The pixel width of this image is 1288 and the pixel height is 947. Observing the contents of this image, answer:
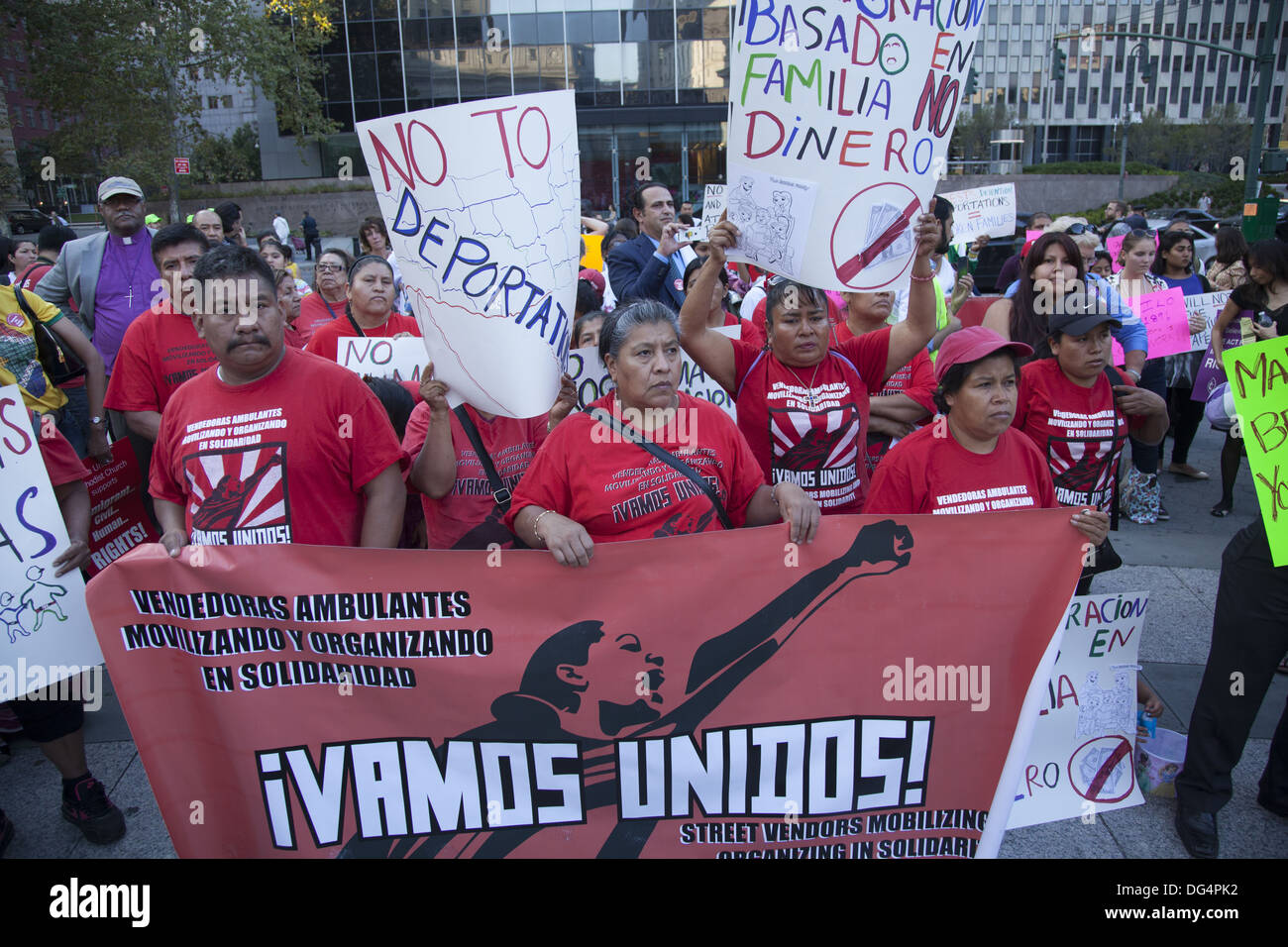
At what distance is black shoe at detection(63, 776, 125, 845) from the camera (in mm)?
3258

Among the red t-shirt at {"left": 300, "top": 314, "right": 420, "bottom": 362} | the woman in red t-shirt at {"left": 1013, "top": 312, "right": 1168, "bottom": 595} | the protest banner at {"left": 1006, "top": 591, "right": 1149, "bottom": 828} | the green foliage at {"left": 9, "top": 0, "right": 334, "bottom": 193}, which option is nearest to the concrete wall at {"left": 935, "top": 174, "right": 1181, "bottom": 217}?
the green foliage at {"left": 9, "top": 0, "right": 334, "bottom": 193}

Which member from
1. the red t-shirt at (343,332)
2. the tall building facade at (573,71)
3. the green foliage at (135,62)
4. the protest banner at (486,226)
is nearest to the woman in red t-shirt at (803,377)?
the protest banner at (486,226)

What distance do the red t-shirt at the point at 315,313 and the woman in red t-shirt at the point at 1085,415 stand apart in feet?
14.3

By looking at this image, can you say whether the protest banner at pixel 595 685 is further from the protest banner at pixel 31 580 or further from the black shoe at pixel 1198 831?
the black shoe at pixel 1198 831

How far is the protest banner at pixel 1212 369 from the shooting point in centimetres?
599

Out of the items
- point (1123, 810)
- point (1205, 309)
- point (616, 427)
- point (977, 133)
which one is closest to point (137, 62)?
point (1205, 309)

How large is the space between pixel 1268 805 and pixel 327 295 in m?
5.70

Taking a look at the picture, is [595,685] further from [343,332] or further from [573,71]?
[573,71]

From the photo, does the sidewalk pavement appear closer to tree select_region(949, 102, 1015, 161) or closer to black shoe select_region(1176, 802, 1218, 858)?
black shoe select_region(1176, 802, 1218, 858)

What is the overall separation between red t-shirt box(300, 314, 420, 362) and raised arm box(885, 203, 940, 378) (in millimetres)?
2504

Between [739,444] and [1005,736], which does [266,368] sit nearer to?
[739,444]

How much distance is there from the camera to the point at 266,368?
2.92 metres

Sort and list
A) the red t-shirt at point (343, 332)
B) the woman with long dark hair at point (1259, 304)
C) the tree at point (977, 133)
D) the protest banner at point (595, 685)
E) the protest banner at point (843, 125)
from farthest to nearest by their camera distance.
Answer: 1. the tree at point (977, 133)
2. the red t-shirt at point (343, 332)
3. the woman with long dark hair at point (1259, 304)
4. the protest banner at point (843, 125)
5. the protest banner at point (595, 685)
